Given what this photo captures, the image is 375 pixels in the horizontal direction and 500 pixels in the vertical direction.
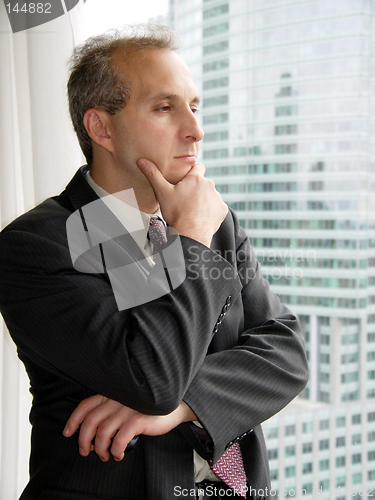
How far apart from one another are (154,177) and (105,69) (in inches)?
13.3

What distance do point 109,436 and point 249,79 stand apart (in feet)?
5.48

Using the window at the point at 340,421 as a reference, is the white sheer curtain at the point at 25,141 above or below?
above

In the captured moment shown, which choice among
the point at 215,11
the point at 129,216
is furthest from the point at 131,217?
the point at 215,11

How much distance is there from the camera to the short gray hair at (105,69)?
1.16m

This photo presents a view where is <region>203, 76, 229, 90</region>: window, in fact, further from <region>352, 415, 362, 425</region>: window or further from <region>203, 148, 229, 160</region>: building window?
<region>352, 415, 362, 425</region>: window

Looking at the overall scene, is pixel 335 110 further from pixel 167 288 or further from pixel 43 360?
pixel 43 360

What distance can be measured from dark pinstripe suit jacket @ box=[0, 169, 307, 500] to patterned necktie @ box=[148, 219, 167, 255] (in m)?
0.17

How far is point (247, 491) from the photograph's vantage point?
1029 mm

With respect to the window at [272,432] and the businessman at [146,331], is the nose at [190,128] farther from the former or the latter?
the window at [272,432]

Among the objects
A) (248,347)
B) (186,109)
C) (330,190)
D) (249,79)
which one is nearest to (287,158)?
(330,190)

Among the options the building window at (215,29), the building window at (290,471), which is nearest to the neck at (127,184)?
the building window at (215,29)

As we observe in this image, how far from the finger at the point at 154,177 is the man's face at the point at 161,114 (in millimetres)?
21

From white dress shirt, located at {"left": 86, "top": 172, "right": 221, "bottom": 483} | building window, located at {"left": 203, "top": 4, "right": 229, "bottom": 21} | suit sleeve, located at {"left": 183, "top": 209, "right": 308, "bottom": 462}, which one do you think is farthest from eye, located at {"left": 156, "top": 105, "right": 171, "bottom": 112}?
building window, located at {"left": 203, "top": 4, "right": 229, "bottom": 21}

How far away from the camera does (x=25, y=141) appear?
160 centimetres
